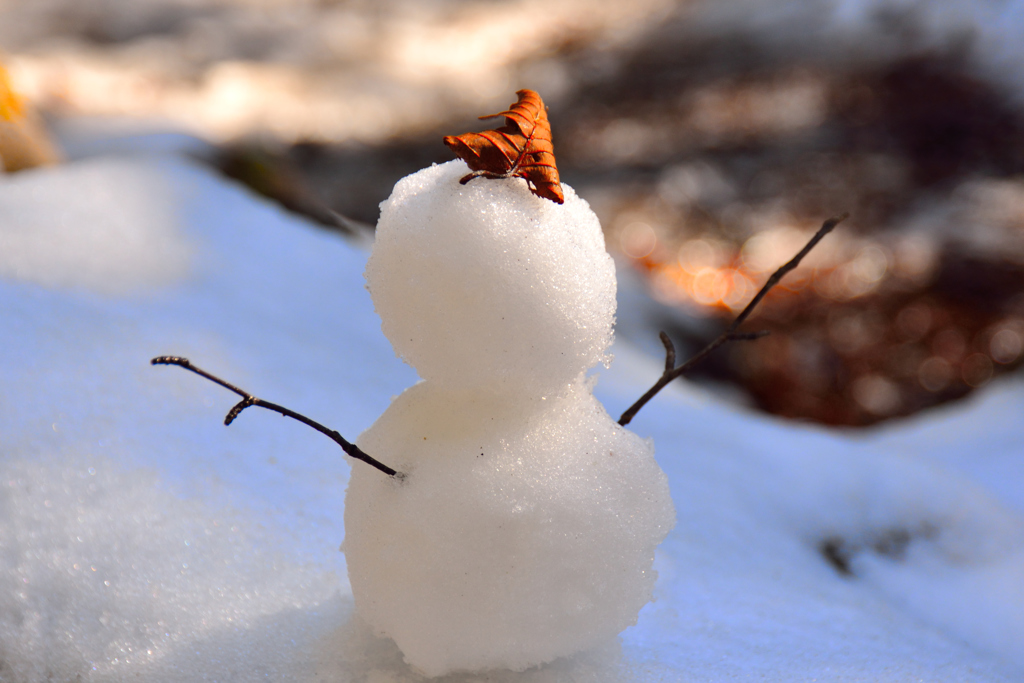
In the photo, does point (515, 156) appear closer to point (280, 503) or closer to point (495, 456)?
point (495, 456)

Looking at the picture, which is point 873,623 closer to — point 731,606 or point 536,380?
point 731,606

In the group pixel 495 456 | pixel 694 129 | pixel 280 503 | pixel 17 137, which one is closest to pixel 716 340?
pixel 495 456

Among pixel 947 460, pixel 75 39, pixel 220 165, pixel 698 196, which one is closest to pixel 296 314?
pixel 220 165

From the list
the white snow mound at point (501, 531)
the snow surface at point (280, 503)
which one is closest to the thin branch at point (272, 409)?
the white snow mound at point (501, 531)

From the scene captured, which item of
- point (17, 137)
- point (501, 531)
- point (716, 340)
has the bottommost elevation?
point (17, 137)

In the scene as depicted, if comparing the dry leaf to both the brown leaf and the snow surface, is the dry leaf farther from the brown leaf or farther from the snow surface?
the brown leaf

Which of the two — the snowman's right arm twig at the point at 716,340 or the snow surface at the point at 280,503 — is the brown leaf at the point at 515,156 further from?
the snow surface at the point at 280,503
